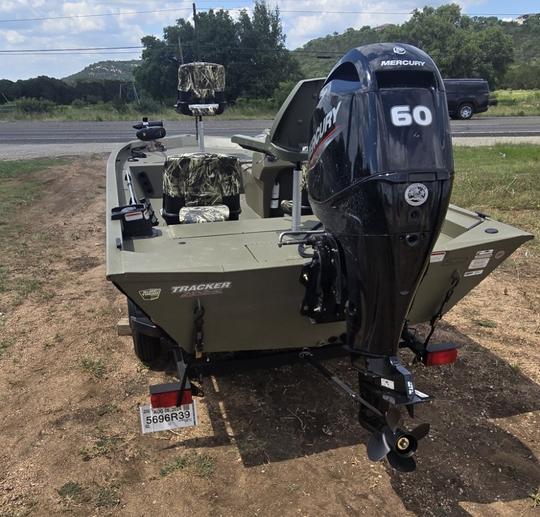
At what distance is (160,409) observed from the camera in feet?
9.15

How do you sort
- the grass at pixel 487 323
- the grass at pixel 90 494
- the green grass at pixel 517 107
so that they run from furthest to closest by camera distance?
the green grass at pixel 517 107 < the grass at pixel 487 323 < the grass at pixel 90 494

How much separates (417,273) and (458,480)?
1.34m

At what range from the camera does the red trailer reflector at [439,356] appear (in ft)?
10.2

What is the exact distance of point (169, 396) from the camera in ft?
9.06

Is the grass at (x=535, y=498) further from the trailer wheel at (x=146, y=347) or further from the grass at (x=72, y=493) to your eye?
the trailer wheel at (x=146, y=347)

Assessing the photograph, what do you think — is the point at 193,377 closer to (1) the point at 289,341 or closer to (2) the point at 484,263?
(1) the point at 289,341

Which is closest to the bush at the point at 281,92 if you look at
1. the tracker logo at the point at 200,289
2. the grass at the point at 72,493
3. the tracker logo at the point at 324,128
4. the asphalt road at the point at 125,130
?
the asphalt road at the point at 125,130

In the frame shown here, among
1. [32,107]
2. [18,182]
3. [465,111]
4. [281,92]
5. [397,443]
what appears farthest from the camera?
[281,92]

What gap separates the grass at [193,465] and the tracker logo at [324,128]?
1732 mm

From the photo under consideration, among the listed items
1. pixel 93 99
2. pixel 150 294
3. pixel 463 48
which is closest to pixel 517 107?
pixel 463 48

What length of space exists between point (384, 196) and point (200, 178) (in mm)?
2221

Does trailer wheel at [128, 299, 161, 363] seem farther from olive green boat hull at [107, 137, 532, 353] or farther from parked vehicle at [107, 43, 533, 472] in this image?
olive green boat hull at [107, 137, 532, 353]

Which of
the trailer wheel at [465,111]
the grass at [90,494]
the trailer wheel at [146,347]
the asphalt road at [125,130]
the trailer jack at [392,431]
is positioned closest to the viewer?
the trailer jack at [392,431]

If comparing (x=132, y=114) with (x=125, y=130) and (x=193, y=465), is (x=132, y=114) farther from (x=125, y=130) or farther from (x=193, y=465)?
(x=193, y=465)
